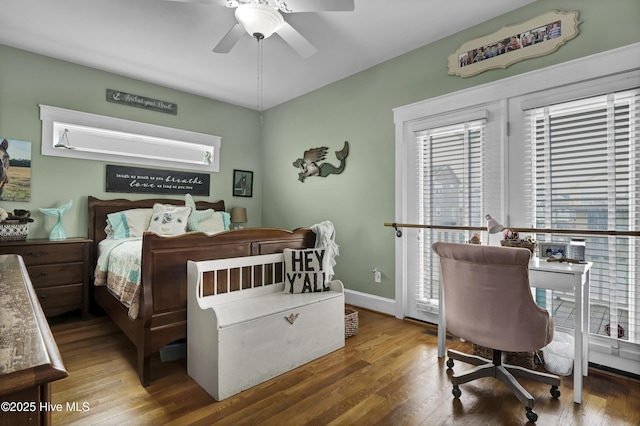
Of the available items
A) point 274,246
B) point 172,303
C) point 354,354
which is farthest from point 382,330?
point 172,303

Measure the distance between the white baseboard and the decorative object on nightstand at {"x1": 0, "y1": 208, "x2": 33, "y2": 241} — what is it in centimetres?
334

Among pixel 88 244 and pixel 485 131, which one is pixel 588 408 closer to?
pixel 485 131

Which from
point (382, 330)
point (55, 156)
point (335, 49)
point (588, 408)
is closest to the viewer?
point (588, 408)

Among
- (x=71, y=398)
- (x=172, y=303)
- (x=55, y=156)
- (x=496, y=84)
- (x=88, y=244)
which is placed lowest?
(x=71, y=398)

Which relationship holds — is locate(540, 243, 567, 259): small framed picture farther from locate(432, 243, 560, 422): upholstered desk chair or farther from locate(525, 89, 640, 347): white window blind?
locate(432, 243, 560, 422): upholstered desk chair

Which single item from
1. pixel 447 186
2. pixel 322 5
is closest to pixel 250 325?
pixel 322 5

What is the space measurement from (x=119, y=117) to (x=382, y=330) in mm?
3812

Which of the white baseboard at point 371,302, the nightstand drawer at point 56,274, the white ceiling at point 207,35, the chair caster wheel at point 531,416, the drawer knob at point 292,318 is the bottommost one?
the chair caster wheel at point 531,416

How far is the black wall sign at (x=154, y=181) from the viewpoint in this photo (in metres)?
3.86

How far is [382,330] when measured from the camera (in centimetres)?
301

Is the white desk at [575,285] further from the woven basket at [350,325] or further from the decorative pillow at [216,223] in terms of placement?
the decorative pillow at [216,223]

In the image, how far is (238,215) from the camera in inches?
184

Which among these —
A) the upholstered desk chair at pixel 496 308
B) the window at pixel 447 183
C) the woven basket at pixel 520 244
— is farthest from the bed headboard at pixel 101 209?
the woven basket at pixel 520 244

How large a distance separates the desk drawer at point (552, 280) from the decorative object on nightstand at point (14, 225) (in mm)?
4282
